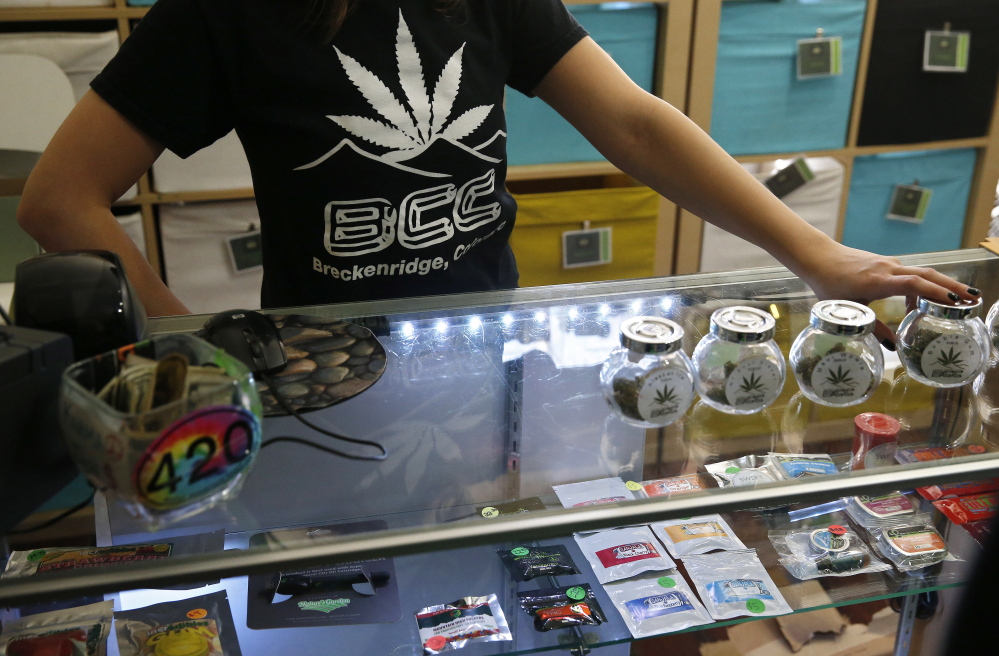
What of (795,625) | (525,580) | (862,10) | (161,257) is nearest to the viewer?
(525,580)

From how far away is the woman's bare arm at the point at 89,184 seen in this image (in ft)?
3.09

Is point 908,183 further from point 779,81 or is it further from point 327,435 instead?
point 327,435

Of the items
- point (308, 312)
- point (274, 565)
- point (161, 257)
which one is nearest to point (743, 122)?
point (161, 257)

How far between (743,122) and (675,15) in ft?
1.27

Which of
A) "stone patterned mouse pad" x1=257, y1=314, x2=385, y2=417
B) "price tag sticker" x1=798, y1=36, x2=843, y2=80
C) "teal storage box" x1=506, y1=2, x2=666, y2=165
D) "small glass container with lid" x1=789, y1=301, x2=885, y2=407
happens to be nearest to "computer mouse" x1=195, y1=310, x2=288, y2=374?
"stone patterned mouse pad" x1=257, y1=314, x2=385, y2=417

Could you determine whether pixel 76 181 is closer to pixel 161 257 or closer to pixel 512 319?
pixel 512 319

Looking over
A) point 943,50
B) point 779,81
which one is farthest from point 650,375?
point 943,50

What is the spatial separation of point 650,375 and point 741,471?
4.2 inches

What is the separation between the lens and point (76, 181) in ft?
3.11

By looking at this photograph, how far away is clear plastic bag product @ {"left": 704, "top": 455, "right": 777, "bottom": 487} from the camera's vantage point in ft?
2.05

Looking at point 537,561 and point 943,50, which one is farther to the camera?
point 943,50

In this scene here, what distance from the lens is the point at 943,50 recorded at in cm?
244

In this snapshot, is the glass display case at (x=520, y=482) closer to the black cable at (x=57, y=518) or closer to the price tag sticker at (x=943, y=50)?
the black cable at (x=57, y=518)

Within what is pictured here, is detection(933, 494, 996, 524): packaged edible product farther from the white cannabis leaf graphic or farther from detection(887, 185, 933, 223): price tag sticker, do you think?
detection(887, 185, 933, 223): price tag sticker
